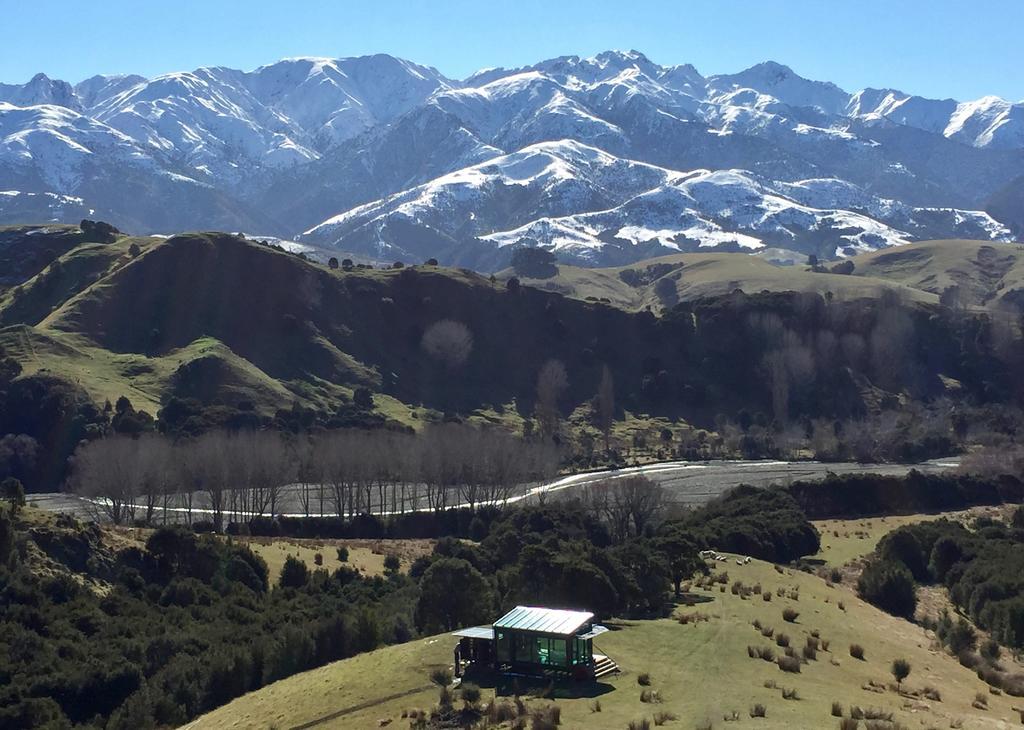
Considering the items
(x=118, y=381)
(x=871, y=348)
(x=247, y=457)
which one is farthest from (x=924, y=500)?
(x=118, y=381)

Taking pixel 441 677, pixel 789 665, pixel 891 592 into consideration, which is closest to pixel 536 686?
pixel 441 677

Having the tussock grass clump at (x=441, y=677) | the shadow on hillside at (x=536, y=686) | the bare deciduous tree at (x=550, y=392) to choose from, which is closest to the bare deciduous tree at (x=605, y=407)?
the bare deciduous tree at (x=550, y=392)

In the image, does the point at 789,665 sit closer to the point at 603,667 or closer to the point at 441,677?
the point at 603,667

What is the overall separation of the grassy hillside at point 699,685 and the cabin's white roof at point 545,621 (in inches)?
79.7

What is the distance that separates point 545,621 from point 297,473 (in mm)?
83316

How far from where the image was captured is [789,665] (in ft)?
136

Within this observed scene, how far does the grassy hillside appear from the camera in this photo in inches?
1380

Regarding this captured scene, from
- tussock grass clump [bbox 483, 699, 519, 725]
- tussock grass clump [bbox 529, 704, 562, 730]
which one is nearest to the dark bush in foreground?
tussock grass clump [bbox 529, 704, 562, 730]

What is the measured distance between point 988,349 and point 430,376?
87983mm

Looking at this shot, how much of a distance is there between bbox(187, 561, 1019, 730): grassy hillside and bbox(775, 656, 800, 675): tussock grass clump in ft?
0.82

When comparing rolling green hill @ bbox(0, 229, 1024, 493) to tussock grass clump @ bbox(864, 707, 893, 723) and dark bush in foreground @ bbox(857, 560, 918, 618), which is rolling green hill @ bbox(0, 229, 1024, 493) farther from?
tussock grass clump @ bbox(864, 707, 893, 723)

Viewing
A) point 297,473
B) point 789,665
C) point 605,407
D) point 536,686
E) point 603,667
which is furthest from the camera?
point 605,407

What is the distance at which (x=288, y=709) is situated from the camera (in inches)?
1567

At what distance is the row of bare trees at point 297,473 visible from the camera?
10650 centimetres
